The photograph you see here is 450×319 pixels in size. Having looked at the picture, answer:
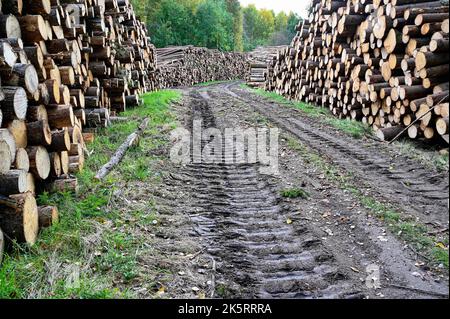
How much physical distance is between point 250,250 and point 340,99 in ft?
21.2

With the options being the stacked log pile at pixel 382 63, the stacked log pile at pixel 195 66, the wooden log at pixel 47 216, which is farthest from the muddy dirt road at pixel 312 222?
the stacked log pile at pixel 195 66

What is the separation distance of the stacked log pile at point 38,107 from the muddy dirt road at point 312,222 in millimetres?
1522

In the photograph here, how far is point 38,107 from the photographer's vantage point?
177 inches

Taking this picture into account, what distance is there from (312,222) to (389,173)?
1.84 meters

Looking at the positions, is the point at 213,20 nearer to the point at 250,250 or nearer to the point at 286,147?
the point at 286,147

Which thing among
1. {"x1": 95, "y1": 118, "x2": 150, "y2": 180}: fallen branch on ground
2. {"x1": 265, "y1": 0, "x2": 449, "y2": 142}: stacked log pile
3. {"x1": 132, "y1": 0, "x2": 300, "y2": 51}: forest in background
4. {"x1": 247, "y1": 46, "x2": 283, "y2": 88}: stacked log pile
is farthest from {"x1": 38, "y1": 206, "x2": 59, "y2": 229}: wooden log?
{"x1": 132, "y1": 0, "x2": 300, "y2": 51}: forest in background

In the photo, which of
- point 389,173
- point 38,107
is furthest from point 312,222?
point 38,107

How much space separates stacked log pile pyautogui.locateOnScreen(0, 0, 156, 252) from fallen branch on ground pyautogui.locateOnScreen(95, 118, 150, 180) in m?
0.36

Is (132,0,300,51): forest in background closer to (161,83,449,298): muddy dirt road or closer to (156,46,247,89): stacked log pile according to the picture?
(156,46,247,89): stacked log pile

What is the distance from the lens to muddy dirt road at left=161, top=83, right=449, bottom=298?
3.18m

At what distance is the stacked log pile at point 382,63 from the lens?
602 cm

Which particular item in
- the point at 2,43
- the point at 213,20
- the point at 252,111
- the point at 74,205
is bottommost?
the point at 74,205

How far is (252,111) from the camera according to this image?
10258 mm
